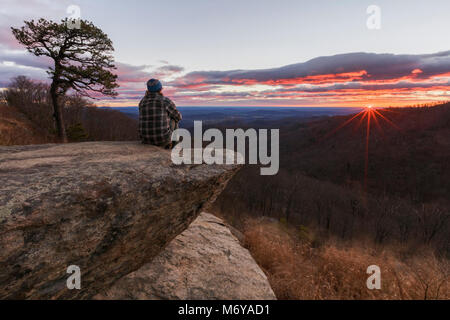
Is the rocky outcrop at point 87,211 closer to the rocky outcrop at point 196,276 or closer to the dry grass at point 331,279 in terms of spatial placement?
the rocky outcrop at point 196,276

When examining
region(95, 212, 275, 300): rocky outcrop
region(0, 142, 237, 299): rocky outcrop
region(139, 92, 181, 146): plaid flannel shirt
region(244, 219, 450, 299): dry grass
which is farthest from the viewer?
region(244, 219, 450, 299): dry grass

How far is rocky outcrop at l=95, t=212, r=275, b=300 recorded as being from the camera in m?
3.85

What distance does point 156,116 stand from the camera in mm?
4945

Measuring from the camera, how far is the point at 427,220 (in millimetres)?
42688

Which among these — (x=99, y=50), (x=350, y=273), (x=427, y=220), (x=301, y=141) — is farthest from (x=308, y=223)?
(x=301, y=141)

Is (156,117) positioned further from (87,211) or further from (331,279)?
(331,279)

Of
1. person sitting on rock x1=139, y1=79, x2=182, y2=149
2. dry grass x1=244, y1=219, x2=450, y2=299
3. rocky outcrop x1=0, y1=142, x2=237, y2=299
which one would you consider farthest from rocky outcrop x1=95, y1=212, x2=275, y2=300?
person sitting on rock x1=139, y1=79, x2=182, y2=149

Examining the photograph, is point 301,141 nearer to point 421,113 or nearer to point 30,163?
point 421,113

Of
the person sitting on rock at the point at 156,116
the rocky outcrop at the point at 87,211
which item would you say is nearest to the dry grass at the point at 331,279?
the rocky outcrop at the point at 87,211

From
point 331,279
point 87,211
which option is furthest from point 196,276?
point 331,279

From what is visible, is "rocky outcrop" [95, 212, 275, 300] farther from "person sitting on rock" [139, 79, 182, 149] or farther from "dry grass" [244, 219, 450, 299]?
"person sitting on rock" [139, 79, 182, 149]

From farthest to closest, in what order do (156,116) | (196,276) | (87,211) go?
(156,116), (196,276), (87,211)

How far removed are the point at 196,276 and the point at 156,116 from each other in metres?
3.76

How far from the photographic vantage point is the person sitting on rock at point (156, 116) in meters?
4.92
